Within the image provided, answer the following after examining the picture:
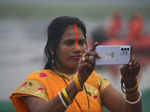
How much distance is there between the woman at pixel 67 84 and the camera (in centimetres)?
148

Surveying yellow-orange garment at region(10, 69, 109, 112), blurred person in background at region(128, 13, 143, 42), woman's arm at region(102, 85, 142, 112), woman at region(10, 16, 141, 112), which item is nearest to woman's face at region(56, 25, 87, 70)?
woman at region(10, 16, 141, 112)

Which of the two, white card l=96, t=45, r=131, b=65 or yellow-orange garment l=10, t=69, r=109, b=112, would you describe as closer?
white card l=96, t=45, r=131, b=65

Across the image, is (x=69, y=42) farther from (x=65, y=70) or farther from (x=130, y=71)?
(x=130, y=71)

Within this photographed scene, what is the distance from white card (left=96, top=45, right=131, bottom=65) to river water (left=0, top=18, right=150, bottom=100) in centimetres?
242

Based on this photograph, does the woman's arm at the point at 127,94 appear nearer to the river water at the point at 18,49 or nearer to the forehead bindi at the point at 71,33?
the forehead bindi at the point at 71,33

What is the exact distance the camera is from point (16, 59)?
361cm

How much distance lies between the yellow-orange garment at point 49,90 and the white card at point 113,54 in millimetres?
403

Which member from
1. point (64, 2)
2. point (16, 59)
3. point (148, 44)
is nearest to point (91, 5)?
point (64, 2)

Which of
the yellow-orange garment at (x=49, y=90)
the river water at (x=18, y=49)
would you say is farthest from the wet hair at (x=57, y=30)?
the river water at (x=18, y=49)

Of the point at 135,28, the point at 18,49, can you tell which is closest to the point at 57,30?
the point at 18,49

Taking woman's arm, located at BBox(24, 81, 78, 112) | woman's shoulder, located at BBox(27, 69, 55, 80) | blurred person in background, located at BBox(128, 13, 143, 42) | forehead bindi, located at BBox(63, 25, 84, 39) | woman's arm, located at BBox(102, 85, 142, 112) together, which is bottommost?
woman's arm, located at BBox(102, 85, 142, 112)

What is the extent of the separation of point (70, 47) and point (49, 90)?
292 millimetres

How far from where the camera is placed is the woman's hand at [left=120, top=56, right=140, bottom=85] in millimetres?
1434

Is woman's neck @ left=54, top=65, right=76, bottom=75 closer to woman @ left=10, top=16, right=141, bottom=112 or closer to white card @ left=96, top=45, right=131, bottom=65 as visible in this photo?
woman @ left=10, top=16, right=141, bottom=112
